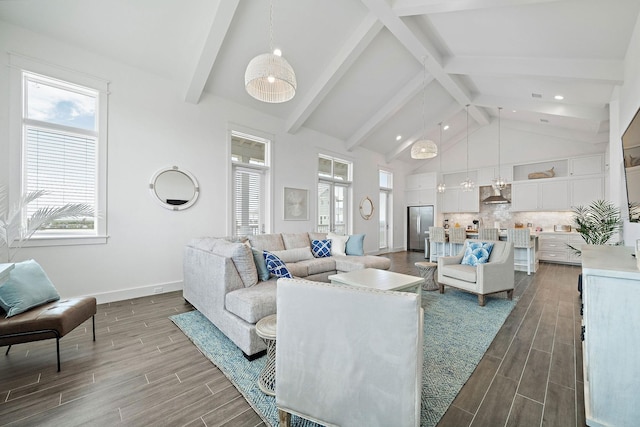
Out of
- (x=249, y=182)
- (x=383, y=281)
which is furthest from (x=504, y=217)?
(x=249, y=182)

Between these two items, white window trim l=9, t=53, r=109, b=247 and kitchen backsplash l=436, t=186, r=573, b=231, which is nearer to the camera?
white window trim l=9, t=53, r=109, b=247

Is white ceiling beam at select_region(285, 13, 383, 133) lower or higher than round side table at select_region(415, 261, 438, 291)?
higher

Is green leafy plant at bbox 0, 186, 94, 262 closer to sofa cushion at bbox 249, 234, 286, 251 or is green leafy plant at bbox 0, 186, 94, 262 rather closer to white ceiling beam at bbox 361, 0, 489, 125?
sofa cushion at bbox 249, 234, 286, 251

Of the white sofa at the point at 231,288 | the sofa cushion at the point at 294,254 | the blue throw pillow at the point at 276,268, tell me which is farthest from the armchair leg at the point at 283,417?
the sofa cushion at the point at 294,254

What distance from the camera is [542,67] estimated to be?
3.78m

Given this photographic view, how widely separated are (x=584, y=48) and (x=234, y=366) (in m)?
5.42

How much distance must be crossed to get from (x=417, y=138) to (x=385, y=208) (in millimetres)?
2465

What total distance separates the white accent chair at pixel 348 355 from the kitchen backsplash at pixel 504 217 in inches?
330

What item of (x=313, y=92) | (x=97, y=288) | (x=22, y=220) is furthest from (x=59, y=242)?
(x=313, y=92)

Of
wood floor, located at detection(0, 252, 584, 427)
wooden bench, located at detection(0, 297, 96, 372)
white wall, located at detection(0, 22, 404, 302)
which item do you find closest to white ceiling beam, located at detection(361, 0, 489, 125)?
white wall, located at detection(0, 22, 404, 302)

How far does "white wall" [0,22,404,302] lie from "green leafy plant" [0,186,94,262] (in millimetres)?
163

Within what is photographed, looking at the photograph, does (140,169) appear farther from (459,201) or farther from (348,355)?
(459,201)

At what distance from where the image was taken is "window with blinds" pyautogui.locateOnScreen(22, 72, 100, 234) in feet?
10.3

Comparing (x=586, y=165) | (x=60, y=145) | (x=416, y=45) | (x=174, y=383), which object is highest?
(x=416, y=45)
